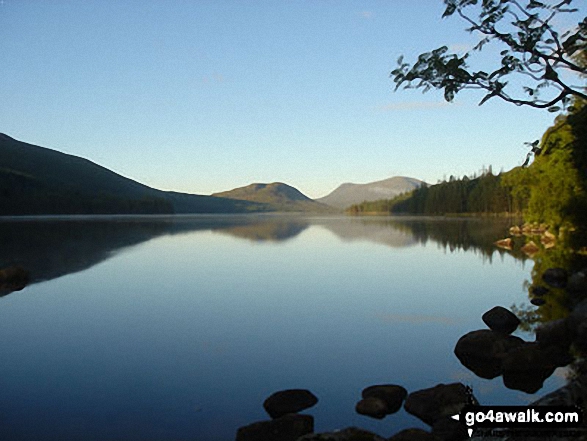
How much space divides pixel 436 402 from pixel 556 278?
23.3 metres

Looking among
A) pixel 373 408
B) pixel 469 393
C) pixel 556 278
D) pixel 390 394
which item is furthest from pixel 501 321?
pixel 469 393

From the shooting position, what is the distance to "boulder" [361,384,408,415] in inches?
478

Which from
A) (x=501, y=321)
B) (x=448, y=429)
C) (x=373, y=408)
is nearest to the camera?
(x=448, y=429)

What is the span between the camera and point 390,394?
12.4 meters

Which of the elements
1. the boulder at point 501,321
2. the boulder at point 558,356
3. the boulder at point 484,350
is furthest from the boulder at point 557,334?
the boulder at point 501,321

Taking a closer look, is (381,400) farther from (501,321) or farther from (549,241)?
(549,241)

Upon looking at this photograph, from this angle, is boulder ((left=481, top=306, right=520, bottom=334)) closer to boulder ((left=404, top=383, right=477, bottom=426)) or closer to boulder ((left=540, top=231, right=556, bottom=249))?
boulder ((left=404, top=383, right=477, bottom=426))

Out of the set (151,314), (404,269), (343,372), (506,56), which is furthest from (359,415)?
(404,269)

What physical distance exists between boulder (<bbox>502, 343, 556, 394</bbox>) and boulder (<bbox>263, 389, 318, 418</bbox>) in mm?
6067

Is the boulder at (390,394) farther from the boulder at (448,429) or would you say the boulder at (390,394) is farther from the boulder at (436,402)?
the boulder at (448,429)

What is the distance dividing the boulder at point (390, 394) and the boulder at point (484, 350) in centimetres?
364

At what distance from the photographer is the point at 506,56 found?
13078 mm

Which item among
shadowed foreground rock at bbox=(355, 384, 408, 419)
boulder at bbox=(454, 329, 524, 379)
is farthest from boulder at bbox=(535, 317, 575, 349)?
shadowed foreground rock at bbox=(355, 384, 408, 419)

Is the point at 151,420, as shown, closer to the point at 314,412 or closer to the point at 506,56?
the point at 314,412
